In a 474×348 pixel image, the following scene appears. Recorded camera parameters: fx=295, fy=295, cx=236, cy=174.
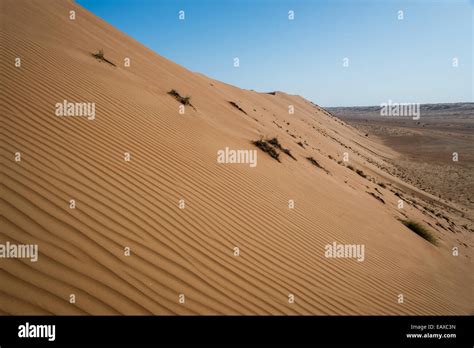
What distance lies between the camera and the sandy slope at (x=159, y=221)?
Answer: 269cm

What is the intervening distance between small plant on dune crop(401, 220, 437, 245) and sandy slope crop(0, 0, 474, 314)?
36 centimetres

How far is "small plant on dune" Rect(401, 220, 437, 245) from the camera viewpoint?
7566 mm

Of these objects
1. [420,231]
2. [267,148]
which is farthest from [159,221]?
[420,231]

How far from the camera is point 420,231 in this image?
770cm

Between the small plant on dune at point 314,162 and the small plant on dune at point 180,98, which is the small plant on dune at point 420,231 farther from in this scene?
the small plant on dune at point 180,98

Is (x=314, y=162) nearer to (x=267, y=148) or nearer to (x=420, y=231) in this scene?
(x=267, y=148)

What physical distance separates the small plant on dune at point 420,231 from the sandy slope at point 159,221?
0.36 meters

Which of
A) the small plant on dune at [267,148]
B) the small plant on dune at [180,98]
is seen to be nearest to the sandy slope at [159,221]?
the small plant on dune at [267,148]

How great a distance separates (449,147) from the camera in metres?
28.2
